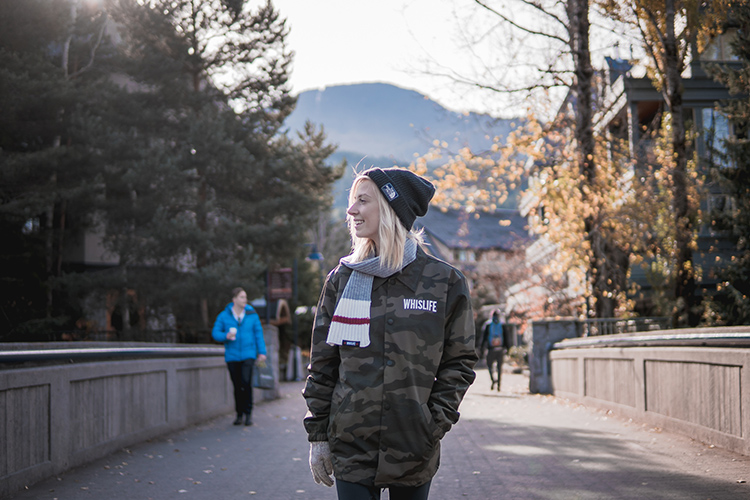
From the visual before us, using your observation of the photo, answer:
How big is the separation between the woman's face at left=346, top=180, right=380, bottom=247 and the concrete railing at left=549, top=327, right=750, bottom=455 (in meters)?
5.26

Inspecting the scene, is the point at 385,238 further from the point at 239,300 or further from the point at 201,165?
the point at 201,165

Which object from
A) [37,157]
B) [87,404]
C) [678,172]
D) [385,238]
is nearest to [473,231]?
[37,157]

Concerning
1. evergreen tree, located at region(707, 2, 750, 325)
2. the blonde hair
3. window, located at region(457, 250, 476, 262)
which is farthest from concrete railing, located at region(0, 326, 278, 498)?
window, located at region(457, 250, 476, 262)

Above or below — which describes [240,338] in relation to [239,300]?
below

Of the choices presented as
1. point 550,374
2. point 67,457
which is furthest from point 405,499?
point 550,374

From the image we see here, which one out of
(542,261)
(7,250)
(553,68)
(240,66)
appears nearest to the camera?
(553,68)

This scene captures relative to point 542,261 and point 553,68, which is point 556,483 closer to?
point 553,68

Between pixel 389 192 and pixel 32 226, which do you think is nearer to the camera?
pixel 389 192

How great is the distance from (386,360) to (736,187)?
49.0ft

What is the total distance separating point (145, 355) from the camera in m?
10.4

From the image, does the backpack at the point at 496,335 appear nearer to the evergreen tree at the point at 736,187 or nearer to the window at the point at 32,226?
the evergreen tree at the point at 736,187

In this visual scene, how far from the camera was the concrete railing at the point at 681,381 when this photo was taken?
7.50m

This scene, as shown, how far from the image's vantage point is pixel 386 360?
294cm

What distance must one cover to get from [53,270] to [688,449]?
2082cm
